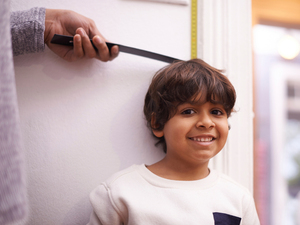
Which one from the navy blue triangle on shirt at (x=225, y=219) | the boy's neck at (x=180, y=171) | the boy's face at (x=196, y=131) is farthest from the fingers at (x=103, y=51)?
the navy blue triangle on shirt at (x=225, y=219)

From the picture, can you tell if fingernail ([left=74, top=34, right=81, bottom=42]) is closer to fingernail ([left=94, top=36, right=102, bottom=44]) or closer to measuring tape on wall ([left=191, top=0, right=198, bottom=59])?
fingernail ([left=94, top=36, right=102, bottom=44])

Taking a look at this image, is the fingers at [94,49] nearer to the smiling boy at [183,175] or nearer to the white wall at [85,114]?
the white wall at [85,114]

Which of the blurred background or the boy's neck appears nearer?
the boy's neck

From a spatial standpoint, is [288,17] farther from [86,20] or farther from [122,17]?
[86,20]

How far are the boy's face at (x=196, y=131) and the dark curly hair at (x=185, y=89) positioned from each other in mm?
22

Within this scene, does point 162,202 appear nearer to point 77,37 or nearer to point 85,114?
point 85,114

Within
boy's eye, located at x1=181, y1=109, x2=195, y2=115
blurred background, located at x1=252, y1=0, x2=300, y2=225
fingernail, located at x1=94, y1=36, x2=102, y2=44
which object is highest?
fingernail, located at x1=94, y1=36, x2=102, y2=44

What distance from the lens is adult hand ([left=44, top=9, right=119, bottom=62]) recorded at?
86 cm

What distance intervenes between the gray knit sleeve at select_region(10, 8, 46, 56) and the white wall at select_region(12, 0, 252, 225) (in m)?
0.08

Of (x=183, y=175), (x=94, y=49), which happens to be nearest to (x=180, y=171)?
(x=183, y=175)

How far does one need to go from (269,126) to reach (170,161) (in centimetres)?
166

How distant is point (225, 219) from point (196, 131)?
273 mm

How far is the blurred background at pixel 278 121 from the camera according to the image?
209cm

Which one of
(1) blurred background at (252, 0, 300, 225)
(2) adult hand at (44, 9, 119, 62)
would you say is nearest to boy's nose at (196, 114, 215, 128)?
(2) adult hand at (44, 9, 119, 62)
